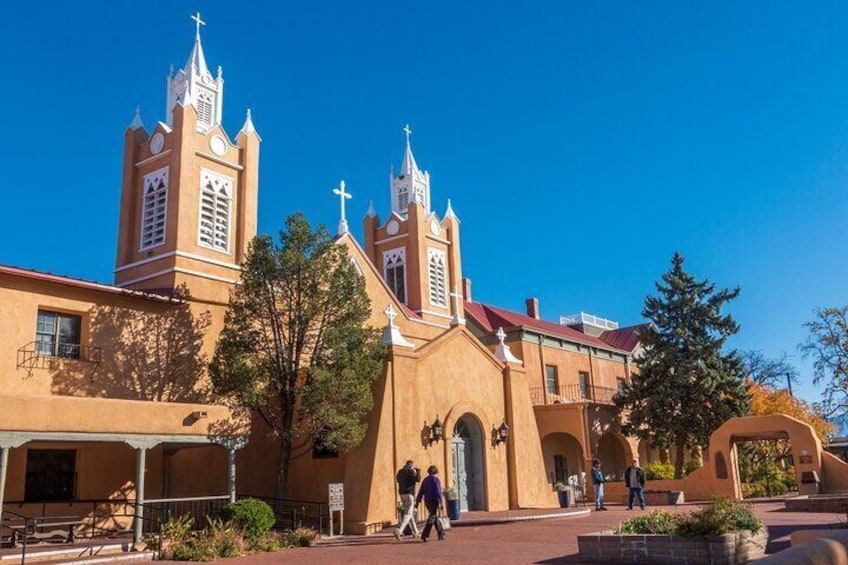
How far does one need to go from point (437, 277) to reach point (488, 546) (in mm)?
24572

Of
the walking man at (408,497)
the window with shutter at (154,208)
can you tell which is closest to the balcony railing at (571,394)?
the walking man at (408,497)

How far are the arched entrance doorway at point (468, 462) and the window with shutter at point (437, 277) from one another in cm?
1362

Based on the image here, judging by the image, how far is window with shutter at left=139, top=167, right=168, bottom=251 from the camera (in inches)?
1015

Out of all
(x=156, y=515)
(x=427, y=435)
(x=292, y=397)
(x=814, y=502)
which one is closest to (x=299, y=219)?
(x=292, y=397)

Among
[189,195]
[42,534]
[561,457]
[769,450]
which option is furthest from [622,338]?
[42,534]

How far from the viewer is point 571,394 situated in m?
39.8

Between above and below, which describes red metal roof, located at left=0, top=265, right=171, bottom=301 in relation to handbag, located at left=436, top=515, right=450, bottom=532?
above

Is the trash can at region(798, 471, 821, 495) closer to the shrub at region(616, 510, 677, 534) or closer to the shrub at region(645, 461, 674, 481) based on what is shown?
the shrub at region(645, 461, 674, 481)

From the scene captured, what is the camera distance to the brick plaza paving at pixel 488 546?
13.9m

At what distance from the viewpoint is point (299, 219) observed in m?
22.3

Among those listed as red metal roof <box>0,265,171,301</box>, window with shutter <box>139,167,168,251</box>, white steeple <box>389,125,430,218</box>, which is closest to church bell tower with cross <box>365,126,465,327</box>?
white steeple <box>389,125,430,218</box>

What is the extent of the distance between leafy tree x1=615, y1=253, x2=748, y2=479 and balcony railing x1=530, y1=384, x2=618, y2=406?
2.62 meters

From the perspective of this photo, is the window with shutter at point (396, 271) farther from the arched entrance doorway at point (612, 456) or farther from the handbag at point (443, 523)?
the handbag at point (443, 523)

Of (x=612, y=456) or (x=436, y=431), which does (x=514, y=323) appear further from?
(x=436, y=431)
